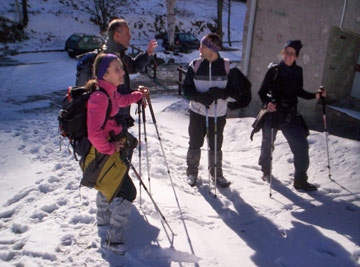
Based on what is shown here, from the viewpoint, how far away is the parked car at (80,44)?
1806cm

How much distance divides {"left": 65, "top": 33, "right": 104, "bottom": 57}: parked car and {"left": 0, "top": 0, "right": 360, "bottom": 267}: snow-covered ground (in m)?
13.0

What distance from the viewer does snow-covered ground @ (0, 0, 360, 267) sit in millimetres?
2961

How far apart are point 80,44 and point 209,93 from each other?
1636 centimetres

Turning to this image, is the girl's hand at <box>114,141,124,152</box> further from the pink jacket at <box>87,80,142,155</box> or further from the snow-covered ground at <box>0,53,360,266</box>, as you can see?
the snow-covered ground at <box>0,53,360,266</box>

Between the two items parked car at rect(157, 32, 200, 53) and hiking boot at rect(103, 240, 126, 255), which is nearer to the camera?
hiking boot at rect(103, 240, 126, 255)

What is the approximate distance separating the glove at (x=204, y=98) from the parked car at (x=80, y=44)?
1575 centimetres

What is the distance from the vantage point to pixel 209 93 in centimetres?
404

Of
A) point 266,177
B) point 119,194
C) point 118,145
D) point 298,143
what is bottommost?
point 266,177

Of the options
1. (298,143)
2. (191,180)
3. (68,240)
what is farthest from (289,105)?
(68,240)

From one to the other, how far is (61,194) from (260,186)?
2.85 meters

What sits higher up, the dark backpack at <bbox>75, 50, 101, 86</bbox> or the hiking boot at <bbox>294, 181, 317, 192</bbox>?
the dark backpack at <bbox>75, 50, 101, 86</bbox>

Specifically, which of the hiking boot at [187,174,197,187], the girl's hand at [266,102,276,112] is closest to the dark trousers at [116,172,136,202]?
the hiking boot at [187,174,197,187]

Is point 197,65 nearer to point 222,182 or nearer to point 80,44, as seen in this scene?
point 222,182

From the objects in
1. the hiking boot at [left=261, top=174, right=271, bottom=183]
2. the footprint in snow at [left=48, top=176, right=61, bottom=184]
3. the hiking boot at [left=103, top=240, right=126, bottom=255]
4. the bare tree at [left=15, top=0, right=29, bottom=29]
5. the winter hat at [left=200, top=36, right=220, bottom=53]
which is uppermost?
the bare tree at [left=15, top=0, right=29, bottom=29]
